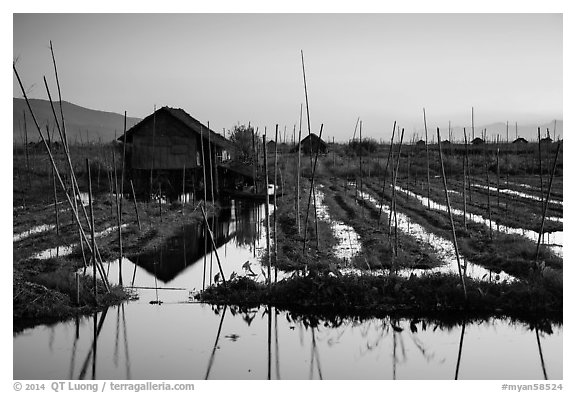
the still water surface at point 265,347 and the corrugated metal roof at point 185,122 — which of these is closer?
the still water surface at point 265,347

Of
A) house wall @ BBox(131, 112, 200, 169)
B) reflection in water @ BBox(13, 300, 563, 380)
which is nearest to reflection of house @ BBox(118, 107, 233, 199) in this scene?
house wall @ BBox(131, 112, 200, 169)

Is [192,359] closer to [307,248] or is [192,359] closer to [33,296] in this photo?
[33,296]

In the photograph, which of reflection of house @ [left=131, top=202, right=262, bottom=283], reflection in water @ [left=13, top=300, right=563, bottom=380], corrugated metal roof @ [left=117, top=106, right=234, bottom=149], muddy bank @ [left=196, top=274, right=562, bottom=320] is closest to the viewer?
reflection in water @ [left=13, top=300, right=563, bottom=380]

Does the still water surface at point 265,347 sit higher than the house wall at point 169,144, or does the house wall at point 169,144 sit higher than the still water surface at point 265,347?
the house wall at point 169,144

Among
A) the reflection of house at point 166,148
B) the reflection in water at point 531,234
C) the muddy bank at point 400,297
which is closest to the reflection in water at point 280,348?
the muddy bank at point 400,297

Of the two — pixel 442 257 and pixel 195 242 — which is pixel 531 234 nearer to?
pixel 442 257

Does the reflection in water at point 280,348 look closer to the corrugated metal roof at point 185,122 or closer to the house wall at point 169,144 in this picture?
the corrugated metal roof at point 185,122

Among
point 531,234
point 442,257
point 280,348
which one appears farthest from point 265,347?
point 531,234

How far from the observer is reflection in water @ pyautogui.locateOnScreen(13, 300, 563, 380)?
6328 millimetres

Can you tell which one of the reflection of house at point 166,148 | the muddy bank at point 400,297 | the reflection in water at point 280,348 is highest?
the reflection of house at point 166,148

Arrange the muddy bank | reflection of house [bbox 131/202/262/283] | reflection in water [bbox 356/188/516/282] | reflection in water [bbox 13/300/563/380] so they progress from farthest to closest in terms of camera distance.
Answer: reflection of house [bbox 131/202/262/283] → reflection in water [bbox 356/188/516/282] → the muddy bank → reflection in water [bbox 13/300/563/380]

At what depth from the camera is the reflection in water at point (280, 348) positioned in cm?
633

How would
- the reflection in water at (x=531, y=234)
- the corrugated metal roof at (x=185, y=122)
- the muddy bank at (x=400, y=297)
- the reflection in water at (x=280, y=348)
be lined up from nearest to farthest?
the reflection in water at (x=280, y=348)
the muddy bank at (x=400, y=297)
the reflection in water at (x=531, y=234)
the corrugated metal roof at (x=185, y=122)

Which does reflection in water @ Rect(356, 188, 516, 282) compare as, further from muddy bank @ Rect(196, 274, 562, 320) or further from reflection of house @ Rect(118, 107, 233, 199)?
reflection of house @ Rect(118, 107, 233, 199)
